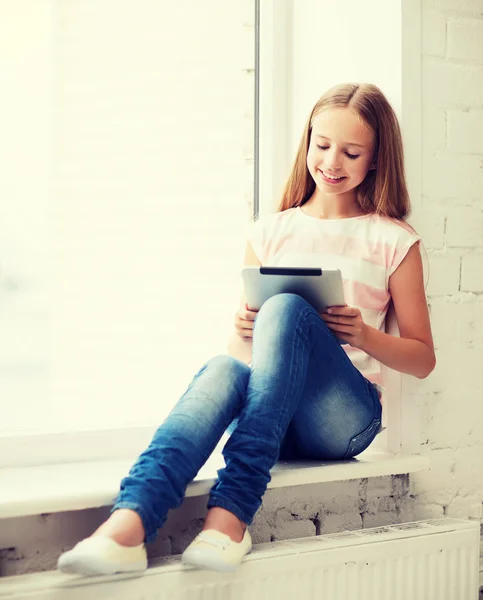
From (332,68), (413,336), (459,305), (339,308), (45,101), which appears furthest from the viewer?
(45,101)

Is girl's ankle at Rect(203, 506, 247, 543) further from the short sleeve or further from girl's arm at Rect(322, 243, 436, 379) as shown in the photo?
the short sleeve

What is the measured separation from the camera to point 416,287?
1564 mm

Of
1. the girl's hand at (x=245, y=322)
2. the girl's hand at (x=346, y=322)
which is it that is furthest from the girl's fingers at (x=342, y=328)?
the girl's hand at (x=245, y=322)

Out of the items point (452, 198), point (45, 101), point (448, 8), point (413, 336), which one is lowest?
point (413, 336)

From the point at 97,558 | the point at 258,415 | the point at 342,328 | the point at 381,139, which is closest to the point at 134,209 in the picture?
the point at 381,139

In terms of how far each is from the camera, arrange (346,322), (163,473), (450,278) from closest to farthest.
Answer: (163,473) < (346,322) < (450,278)

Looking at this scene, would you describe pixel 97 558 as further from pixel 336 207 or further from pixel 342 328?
pixel 336 207

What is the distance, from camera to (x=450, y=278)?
168 centimetres

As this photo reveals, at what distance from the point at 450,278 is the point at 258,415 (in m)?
0.66

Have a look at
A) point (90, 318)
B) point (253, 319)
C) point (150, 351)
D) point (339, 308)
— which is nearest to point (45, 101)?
point (90, 318)

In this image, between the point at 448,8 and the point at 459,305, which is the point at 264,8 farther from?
the point at 459,305

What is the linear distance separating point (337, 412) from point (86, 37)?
118 centimetres

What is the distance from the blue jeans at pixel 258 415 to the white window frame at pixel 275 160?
0.18 m

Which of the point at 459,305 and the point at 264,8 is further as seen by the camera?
the point at 264,8
